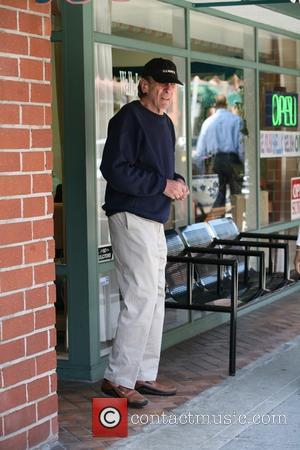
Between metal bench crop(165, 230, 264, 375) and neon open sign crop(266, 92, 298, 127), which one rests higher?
neon open sign crop(266, 92, 298, 127)

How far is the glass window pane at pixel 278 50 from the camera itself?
8648mm

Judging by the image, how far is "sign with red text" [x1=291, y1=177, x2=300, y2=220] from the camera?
369 inches

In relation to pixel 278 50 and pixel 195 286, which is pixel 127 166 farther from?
pixel 278 50

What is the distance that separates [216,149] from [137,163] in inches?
112

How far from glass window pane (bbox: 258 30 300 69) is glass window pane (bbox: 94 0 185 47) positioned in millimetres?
1725

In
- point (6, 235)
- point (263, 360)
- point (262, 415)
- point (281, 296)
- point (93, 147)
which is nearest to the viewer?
point (6, 235)

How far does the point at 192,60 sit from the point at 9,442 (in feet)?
13.1

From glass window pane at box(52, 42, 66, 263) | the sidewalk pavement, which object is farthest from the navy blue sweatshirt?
the sidewalk pavement

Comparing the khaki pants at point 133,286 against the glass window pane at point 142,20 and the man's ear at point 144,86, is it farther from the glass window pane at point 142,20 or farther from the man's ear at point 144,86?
the glass window pane at point 142,20

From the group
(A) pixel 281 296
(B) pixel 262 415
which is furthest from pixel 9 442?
(A) pixel 281 296

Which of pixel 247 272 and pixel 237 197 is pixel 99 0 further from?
pixel 237 197

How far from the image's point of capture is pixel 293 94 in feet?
30.7

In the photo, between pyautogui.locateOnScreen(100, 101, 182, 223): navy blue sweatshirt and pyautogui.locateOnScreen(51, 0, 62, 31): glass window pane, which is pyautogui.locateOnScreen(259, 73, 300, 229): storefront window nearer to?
pyautogui.locateOnScreen(51, 0, 62, 31): glass window pane

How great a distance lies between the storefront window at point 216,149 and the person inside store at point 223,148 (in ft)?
0.06
